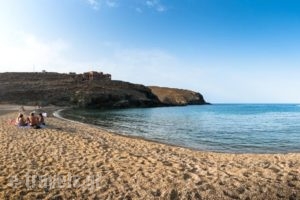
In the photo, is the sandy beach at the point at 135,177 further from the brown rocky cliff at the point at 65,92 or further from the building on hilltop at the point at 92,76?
the building on hilltop at the point at 92,76

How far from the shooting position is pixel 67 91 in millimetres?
121438

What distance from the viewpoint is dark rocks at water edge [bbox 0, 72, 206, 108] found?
10869 cm

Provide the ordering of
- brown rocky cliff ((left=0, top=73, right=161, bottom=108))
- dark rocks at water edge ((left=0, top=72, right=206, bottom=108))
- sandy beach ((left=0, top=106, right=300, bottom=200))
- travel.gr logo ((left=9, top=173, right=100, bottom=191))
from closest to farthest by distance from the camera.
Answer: sandy beach ((left=0, top=106, right=300, bottom=200)) < travel.gr logo ((left=9, top=173, right=100, bottom=191)) < dark rocks at water edge ((left=0, top=72, right=206, bottom=108)) < brown rocky cliff ((left=0, top=73, right=161, bottom=108))

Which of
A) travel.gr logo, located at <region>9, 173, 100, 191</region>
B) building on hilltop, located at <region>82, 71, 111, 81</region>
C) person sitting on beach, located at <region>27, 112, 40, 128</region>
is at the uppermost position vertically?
building on hilltop, located at <region>82, 71, 111, 81</region>

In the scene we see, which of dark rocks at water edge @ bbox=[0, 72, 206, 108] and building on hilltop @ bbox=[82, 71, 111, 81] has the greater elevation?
building on hilltop @ bbox=[82, 71, 111, 81]

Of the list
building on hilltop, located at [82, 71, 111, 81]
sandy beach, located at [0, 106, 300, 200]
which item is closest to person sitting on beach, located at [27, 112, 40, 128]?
sandy beach, located at [0, 106, 300, 200]

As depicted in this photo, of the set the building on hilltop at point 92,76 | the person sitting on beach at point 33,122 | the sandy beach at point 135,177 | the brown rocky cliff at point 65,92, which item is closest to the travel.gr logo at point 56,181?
the sandy beach at point 135,177

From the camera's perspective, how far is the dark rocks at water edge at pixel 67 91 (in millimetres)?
108688

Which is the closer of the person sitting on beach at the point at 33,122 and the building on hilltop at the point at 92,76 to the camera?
the person sitting on beach at the point at 33,122

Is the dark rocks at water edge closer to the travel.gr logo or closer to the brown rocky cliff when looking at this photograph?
the brown rocky cliff

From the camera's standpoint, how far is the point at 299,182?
10.3m

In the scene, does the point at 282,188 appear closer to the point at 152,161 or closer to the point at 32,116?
the point at 152,161

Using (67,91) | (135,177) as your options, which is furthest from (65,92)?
(135,177)

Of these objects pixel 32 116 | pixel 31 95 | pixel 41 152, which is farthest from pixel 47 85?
pixel 41 152
